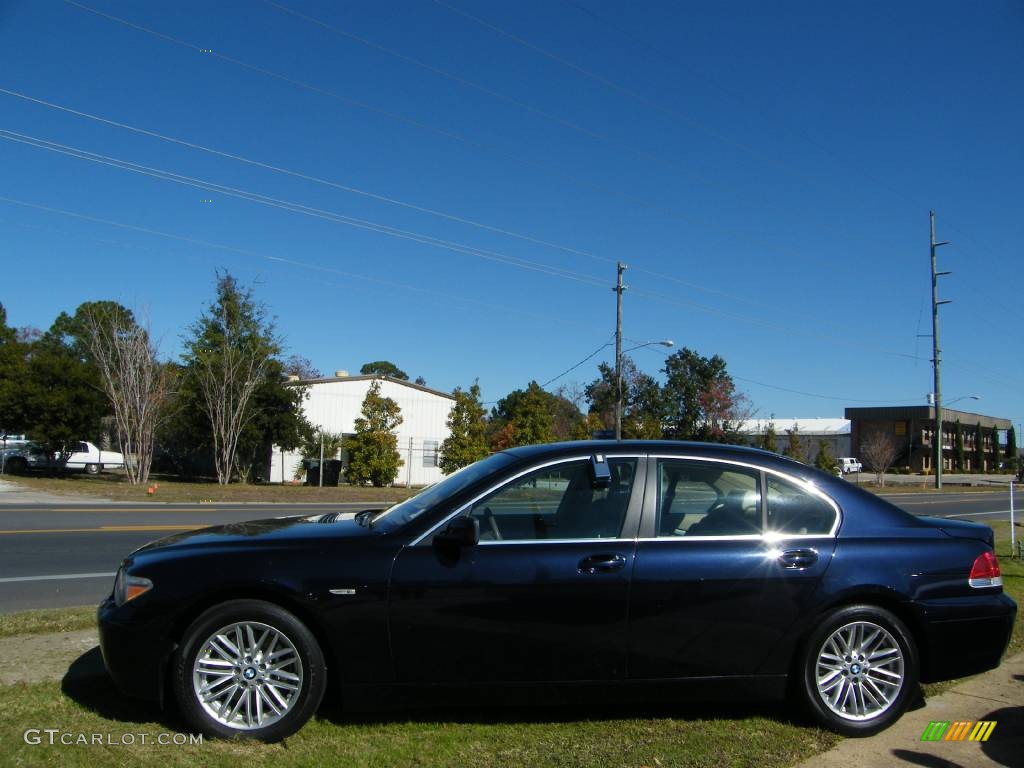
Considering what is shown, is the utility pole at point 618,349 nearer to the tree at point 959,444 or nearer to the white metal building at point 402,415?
the white metal building at point 402,415

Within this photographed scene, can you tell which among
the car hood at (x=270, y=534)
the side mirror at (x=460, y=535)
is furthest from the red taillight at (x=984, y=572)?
the car hood at (x=270, y=534)

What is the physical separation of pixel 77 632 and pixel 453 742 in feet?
11.6

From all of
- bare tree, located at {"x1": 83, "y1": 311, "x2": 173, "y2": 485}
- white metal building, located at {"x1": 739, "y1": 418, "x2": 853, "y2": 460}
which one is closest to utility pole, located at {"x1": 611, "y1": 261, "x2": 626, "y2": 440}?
bare tree, located at {"x1": 83, "y1": 311, "x2": 173, "y2": 485}

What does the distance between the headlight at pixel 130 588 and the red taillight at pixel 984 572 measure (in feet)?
14.4

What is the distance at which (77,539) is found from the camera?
499 inches

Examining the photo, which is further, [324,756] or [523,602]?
[523,602]

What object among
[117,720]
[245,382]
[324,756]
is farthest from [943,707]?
[245,382]

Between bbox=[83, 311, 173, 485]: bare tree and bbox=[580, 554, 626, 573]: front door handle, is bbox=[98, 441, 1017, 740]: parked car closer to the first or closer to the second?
bbox=[580, 554, 626, 573]: front door handle

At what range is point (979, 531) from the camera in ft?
15.6

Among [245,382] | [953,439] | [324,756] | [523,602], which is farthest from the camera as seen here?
[953,439]

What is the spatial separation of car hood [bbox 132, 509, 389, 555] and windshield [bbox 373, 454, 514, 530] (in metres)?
0.13

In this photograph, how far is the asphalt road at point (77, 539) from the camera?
8491 mm

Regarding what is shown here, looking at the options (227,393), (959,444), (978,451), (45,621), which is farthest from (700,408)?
(978,451)

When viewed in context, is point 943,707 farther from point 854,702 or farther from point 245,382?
point 245,382
